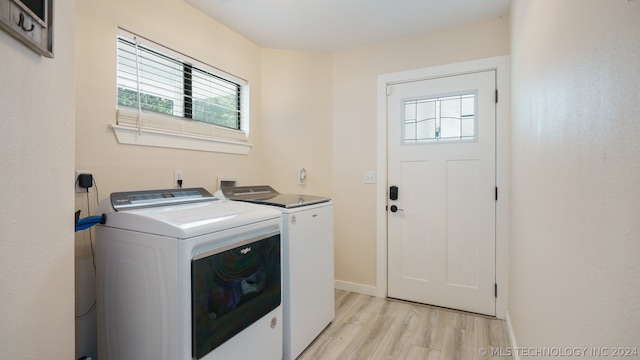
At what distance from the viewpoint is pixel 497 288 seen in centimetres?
230

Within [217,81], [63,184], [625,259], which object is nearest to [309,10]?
[217,81]

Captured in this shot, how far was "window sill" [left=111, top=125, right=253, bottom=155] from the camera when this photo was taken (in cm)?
175

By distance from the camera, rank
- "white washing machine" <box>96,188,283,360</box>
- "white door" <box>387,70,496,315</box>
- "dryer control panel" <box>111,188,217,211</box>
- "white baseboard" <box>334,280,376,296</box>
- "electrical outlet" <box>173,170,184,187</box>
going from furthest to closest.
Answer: "white baseboard" <box>334,280,376,296</box>
"white door" <box>387,70,496,315</box>
"electrical outlet" <box>173,170,184,187</box>
"dryer control panel" <box>111,188,217,211</box>
"white washing machine" <box>96,188,283,360</box>

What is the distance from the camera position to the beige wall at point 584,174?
22.5 inches

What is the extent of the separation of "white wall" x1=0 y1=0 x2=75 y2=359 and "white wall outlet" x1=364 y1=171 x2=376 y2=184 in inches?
85.8

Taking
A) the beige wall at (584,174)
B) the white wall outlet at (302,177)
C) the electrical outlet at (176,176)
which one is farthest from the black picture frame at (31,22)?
the white wall outlet at (302,177)

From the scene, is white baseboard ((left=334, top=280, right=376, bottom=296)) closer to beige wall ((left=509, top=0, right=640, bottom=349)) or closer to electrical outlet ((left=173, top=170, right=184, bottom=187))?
beige wall ((left=509, top=0, right=640, bottom=349))

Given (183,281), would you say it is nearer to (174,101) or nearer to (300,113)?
(174,101)

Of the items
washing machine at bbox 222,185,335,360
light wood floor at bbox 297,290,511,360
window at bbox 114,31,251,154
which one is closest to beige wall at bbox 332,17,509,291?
light wood floor at bbox 297,290,511,360

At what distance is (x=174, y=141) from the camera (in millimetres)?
2041

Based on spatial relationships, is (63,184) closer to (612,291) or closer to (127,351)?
(127,351)

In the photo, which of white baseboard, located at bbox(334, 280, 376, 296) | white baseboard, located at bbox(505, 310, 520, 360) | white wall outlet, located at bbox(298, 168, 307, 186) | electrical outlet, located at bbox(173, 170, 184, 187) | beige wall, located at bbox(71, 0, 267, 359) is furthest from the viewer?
white wall outlet, located at bbox(298, 168, 307, 186)

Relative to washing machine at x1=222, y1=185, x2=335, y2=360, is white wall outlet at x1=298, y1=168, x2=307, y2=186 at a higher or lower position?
higher

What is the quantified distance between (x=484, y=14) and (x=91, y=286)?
3.23 m
